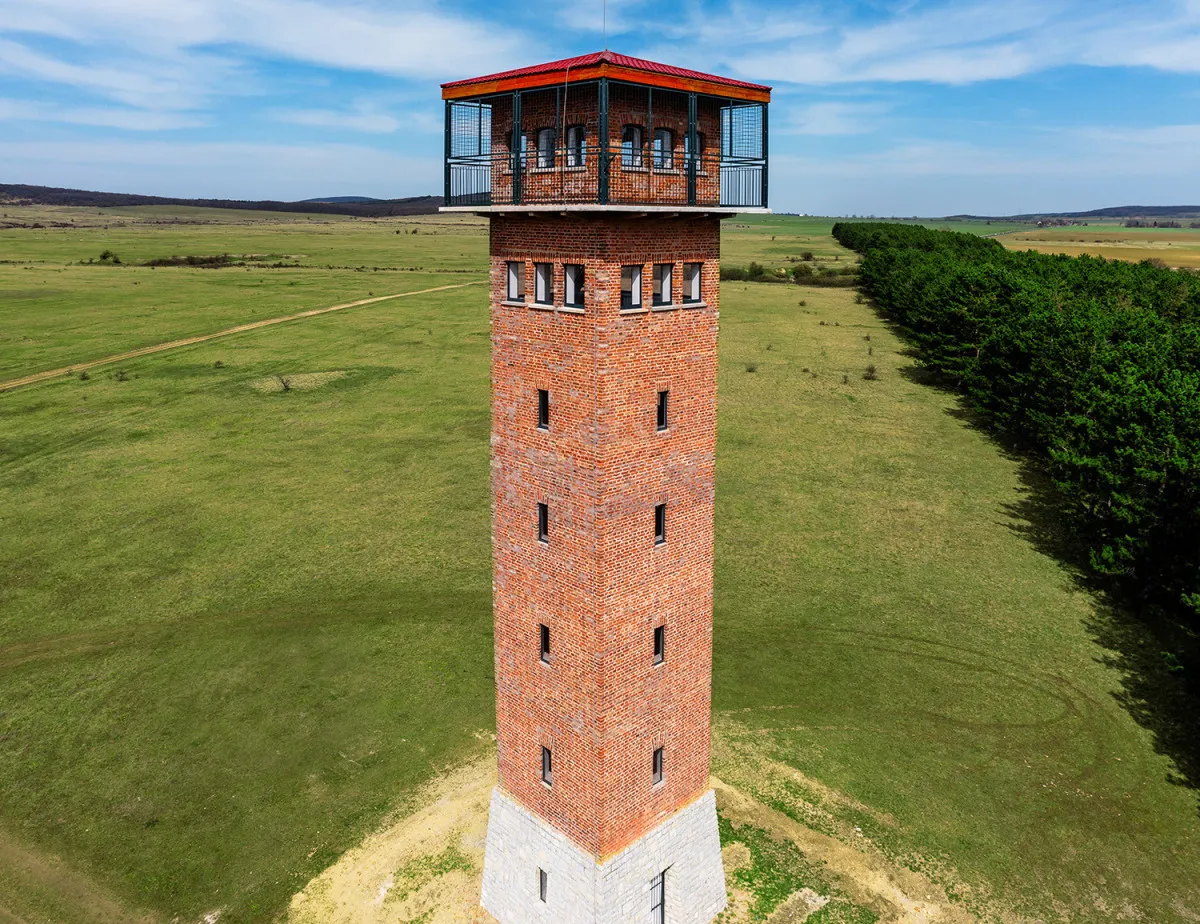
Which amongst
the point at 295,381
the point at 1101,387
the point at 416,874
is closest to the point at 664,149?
the point at 416,874

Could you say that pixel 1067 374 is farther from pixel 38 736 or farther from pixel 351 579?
pixel 38 736

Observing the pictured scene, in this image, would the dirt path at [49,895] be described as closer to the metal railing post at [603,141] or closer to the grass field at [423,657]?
the grass field at [423,657]

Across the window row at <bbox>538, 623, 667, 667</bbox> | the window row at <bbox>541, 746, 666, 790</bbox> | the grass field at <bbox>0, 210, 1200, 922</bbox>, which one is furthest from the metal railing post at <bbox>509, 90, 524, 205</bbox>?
the grass field at <bbox>0, 210, 1200, 922</bbox>

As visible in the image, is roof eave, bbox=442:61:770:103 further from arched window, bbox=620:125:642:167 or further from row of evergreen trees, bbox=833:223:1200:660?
row of evergreen trees, bbox=833:223:1200:660

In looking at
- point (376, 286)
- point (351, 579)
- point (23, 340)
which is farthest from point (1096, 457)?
point (376, 286)

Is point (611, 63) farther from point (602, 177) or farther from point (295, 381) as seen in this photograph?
point (295, 381)

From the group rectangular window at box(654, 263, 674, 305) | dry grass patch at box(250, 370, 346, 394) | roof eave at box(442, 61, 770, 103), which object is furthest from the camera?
dry grass patch at box(250, 370, 346, 394)
